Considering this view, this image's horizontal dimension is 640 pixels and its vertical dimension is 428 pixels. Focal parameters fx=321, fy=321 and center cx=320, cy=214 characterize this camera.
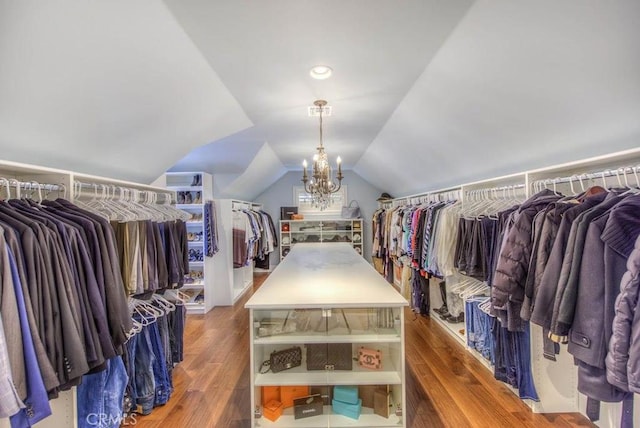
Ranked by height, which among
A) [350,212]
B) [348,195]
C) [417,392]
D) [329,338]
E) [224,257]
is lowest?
[417,392]

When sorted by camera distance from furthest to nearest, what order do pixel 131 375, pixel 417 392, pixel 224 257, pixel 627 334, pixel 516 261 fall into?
pixel 224 257 < pixel 417 392 < pixel 131 375 < pixel 516 261 < pixel 627 334

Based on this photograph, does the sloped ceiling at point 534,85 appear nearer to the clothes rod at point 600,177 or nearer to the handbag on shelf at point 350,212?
the clothes rod at point 600,177

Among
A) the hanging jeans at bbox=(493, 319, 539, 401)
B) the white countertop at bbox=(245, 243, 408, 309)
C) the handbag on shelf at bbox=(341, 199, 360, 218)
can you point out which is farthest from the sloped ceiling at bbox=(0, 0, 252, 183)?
the handbag on shelf at bbox=(341, 199, 360, 218)

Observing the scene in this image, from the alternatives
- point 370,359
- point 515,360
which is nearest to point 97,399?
point 370,359

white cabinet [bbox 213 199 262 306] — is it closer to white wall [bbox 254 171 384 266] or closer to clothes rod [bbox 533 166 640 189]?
white wall [bbox 254 171 384 266]

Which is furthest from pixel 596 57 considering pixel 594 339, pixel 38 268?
pixel 38 268

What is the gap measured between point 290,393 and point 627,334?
1.59 m

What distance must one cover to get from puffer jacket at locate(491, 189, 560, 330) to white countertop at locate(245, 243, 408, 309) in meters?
0.58

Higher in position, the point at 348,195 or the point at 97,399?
the point at 348,195

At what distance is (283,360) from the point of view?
193 centimetres

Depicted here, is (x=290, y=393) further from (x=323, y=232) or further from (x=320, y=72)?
(x=323, y=232)

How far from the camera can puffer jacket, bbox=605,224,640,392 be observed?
1051 millimetres

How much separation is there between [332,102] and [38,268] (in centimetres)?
236

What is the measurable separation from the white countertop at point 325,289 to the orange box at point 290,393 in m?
0.52
